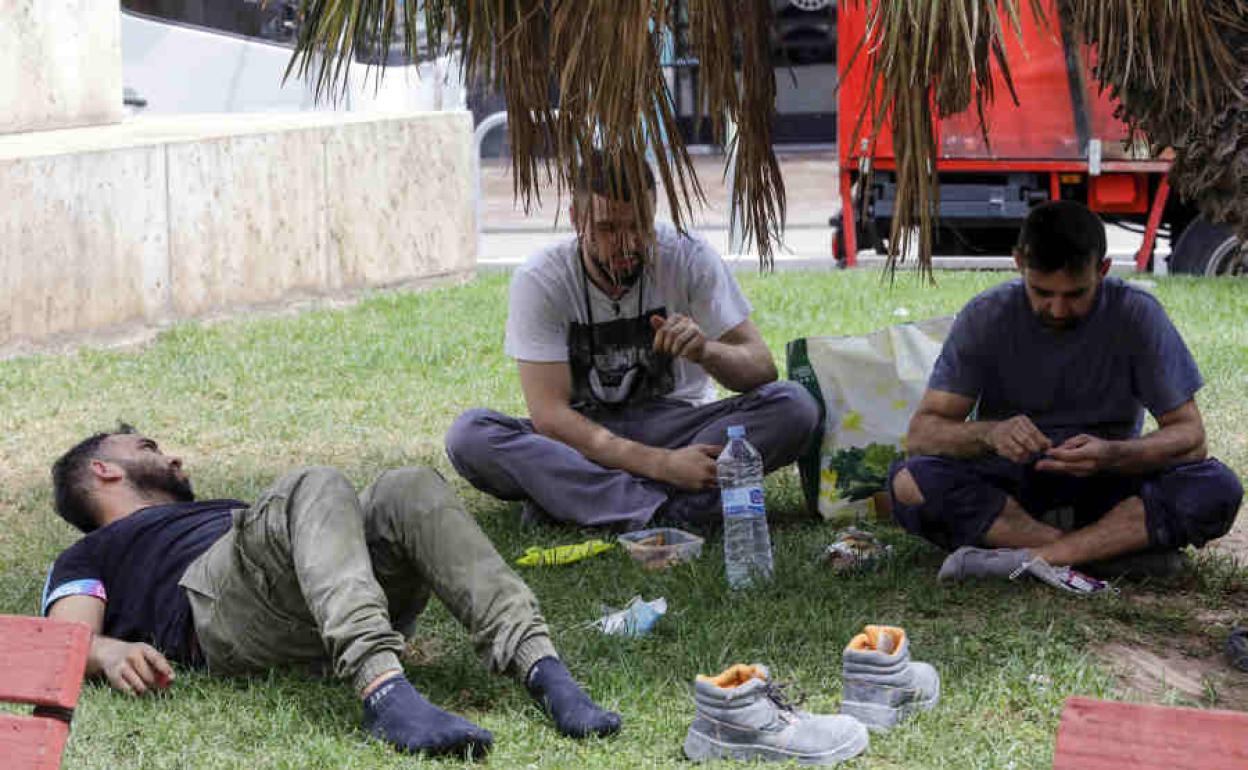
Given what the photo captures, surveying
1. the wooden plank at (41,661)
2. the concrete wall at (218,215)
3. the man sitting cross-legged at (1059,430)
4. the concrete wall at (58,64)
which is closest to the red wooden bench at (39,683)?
the wooden plank at (41,661)

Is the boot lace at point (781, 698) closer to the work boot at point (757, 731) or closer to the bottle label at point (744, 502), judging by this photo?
the work boot at point (757, 731)

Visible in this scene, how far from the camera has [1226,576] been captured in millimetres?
4996

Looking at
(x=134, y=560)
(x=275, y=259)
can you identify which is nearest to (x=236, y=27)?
(x=275, y=259)

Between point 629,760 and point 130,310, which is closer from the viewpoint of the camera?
point 629,760

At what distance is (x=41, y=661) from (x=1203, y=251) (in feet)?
32.0

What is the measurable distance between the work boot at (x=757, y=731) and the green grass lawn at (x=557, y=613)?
0.06 metres

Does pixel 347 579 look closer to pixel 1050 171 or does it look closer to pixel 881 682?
pixel 881 682

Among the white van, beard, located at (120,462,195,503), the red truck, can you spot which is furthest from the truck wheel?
beard, located at (120,462,195,503)

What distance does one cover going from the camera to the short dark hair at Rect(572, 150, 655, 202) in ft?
12.2

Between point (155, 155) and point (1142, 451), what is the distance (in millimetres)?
6181

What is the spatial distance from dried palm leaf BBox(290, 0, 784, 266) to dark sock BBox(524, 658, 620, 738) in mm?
979

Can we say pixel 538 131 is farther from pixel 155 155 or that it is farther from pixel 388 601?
pixel 155 155

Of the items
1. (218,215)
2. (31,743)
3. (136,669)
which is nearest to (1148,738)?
(31,743)

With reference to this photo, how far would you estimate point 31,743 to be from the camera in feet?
8.74
